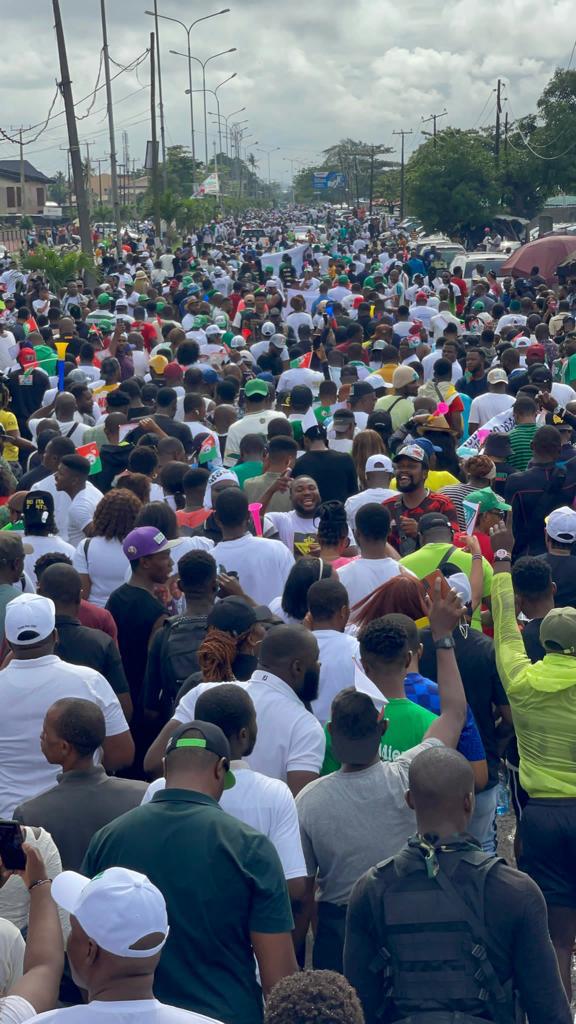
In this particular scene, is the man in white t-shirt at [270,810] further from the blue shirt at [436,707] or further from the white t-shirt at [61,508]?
the white t-shirt at [61,508]

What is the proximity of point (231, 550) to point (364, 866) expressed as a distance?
2.84m

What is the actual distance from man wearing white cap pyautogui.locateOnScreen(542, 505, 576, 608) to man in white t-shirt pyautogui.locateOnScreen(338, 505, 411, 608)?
0.92m

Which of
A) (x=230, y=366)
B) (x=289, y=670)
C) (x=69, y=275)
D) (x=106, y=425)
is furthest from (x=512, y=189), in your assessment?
(x=289, y=670)

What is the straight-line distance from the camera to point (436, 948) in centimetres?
333

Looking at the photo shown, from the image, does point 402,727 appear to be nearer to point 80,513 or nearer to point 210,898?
point 210,898

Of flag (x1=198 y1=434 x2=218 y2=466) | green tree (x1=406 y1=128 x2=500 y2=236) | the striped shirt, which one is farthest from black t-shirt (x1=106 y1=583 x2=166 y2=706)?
green tree (x1=406 y1=128 x2=500 y2=236)

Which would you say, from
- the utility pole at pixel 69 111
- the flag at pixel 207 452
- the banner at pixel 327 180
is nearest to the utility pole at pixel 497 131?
the utility pole at pixel 69 111

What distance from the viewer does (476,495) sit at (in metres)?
6.73

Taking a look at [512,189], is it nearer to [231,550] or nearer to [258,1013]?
[231,550]

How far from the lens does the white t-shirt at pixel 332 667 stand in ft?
17.2

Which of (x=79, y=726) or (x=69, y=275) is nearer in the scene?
(x=79, y=726)

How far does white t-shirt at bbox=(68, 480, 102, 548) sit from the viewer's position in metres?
7.64

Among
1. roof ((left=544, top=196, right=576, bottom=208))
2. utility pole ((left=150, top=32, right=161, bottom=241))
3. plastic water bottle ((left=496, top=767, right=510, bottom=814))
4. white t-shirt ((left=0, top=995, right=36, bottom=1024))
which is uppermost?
utility pole ((left=150, top=32, right=161, bottom=241))

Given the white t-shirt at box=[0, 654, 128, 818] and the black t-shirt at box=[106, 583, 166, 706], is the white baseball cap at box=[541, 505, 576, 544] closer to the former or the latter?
the black t-shirt at box=[106, 583, 166, 706]
